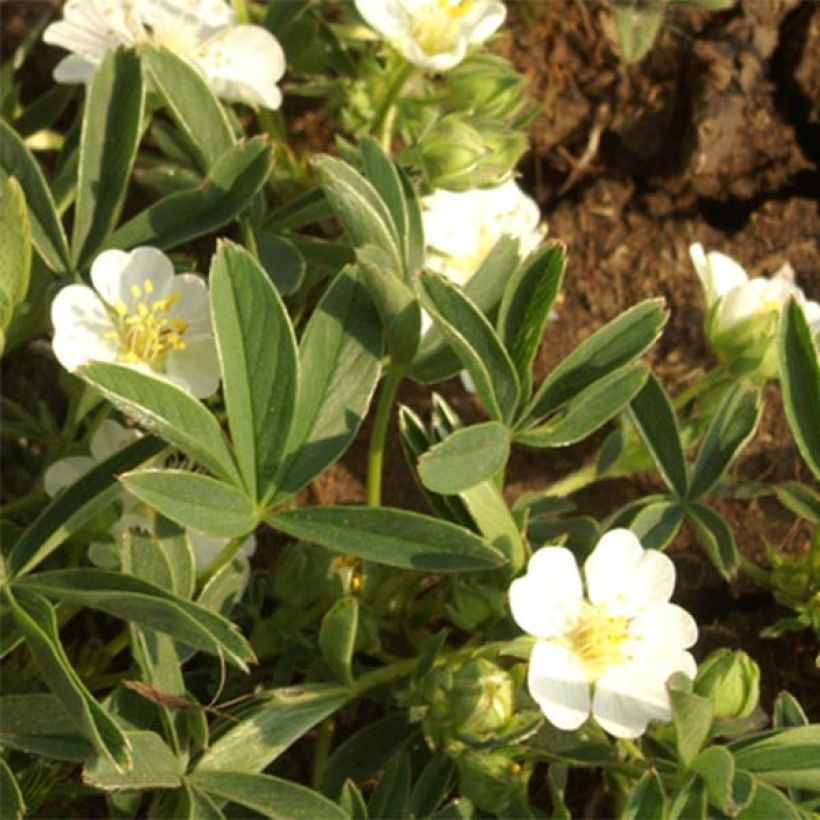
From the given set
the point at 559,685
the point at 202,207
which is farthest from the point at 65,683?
the point at 202,207

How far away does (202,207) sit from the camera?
1.42m

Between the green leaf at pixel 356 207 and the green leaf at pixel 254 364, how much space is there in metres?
0.12

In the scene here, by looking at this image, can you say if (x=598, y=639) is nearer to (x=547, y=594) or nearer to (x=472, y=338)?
(x=547, y=594)

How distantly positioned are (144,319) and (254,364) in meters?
0.17

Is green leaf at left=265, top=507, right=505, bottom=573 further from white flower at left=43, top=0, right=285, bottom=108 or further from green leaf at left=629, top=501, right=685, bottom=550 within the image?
white flower at left=43, top=0, right=285, bottom=108

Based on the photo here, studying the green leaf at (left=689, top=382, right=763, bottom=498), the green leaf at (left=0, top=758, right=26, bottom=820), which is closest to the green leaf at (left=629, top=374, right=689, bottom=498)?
the green leaf at (left=689, top=382, right=763, bottom=498)

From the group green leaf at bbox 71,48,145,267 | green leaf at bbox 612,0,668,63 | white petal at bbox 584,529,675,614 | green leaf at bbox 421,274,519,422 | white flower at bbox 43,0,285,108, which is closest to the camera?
green leaf at bbox 421,274,519,422

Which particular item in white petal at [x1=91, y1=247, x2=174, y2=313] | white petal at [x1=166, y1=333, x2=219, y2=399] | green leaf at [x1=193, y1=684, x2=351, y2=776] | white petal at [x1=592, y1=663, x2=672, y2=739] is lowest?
green leaf at [x1=193, y1=684, x2=351, y2=776]

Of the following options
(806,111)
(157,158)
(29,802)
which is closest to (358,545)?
(29,802)

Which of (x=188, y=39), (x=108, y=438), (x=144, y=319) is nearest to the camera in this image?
(x=144, y=319)

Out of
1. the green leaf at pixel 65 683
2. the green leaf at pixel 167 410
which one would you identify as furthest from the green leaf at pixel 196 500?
the green leaf at pixel 65 683

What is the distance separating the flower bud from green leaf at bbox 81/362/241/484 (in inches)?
17.9

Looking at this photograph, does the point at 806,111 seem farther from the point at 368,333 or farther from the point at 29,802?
the point at 29,802

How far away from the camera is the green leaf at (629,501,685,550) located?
1.37 metres
